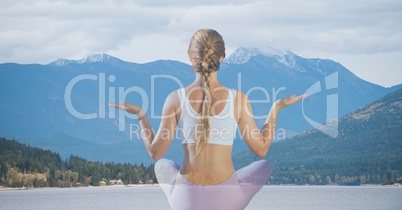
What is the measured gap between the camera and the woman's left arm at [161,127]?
4.82m

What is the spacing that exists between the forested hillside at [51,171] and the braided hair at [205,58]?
109196mm

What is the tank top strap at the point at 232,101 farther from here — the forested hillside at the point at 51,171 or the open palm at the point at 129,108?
the forested hillside at the point at 51,171

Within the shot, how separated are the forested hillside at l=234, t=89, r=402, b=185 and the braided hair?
396 ft

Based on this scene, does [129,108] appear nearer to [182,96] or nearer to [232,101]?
[182,96]

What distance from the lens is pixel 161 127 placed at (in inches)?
191

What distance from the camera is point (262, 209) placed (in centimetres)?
5584

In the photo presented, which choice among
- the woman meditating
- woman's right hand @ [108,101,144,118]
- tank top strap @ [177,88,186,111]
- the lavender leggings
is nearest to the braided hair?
the woman meditating

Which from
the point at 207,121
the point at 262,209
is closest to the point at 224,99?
the point at 207,121

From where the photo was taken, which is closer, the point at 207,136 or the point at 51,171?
the point at 207,136

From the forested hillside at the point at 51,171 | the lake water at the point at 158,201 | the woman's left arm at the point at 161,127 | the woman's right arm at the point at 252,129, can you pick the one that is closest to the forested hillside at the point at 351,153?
the lake water at the point at 158,201

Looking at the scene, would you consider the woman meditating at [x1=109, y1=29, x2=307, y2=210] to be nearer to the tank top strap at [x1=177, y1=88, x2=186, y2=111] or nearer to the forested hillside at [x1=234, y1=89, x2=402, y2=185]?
the tank top strap at [x1=177, y1=88, x2=186, y2=111]

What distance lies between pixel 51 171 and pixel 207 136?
376 ft

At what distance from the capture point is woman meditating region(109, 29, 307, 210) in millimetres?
4785

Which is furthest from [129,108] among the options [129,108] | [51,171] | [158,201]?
[51,171]
